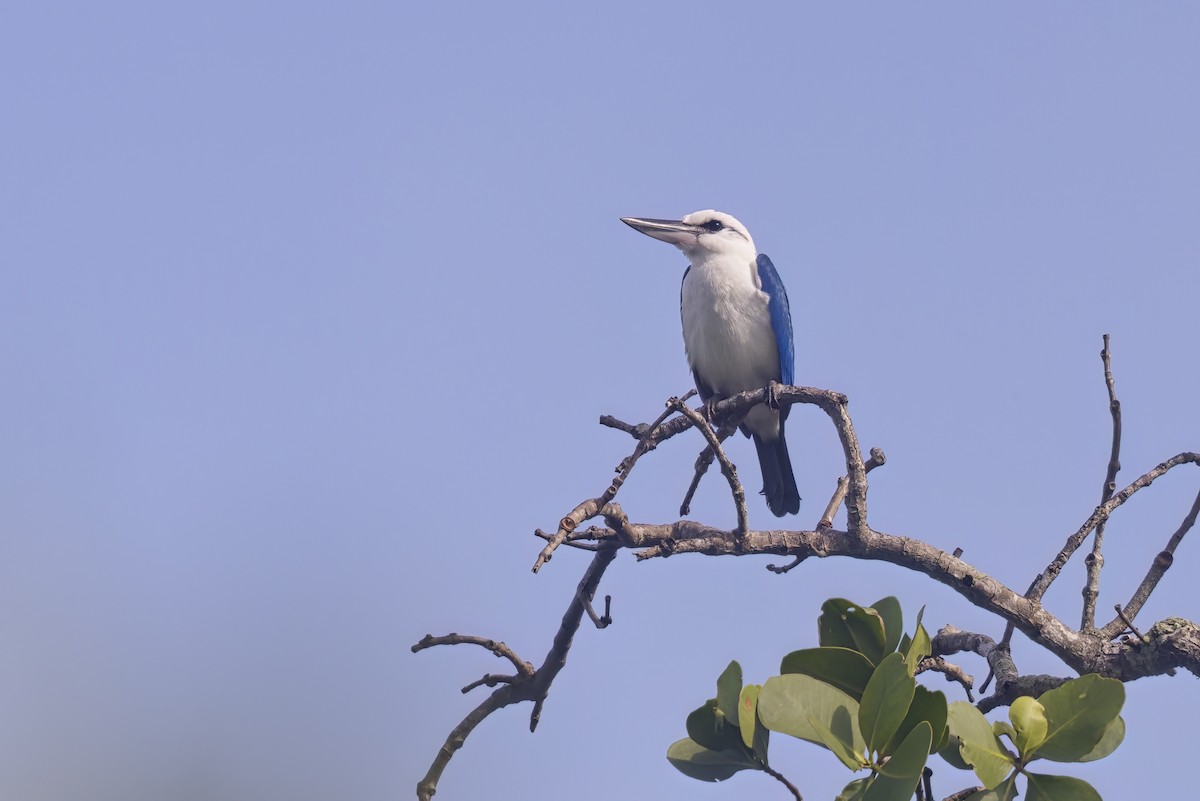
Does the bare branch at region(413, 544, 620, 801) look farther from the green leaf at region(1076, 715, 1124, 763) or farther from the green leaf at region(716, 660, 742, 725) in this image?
the green leaf at region(1076, 715, 1124, 763)

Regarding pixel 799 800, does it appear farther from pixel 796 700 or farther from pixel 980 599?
pixel 980 599

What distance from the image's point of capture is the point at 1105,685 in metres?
2.65

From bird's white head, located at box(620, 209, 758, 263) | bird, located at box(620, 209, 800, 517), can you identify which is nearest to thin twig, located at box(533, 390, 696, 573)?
bird, located at box(620, 209, 800, 517)

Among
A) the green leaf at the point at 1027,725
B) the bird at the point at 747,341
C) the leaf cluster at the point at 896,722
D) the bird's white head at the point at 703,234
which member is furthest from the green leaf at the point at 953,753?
the bird's white head at the point at 703,234

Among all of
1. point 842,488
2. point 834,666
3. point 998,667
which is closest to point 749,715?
point 834,666

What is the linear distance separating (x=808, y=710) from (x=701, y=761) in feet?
1.35

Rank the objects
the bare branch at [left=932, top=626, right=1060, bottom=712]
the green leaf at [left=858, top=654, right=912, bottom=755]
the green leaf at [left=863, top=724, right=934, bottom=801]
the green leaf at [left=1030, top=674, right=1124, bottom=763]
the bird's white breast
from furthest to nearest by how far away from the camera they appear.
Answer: the bird's white breast
the bare branch at [left=932, top=626, right=1060, bottom=712]
the green leaf at [left=1030, top=674, right=1124, bottom=763]
the green leaf at [left=858, top=654, right=912, bottom=755]
the green leaf at [left=863, top=724, right=934, bottom=801]

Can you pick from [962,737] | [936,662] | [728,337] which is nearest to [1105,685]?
[962,737]

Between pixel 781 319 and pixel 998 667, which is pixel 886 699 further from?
pixel 781 319

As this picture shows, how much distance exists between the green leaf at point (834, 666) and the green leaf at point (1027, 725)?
0.33 m

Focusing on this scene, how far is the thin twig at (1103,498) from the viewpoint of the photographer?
3848 millimetres

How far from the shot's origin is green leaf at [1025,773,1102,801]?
2576 mm

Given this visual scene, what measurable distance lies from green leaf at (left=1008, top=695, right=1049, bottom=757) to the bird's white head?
6.18m

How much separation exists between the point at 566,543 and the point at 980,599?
4.68 feet
